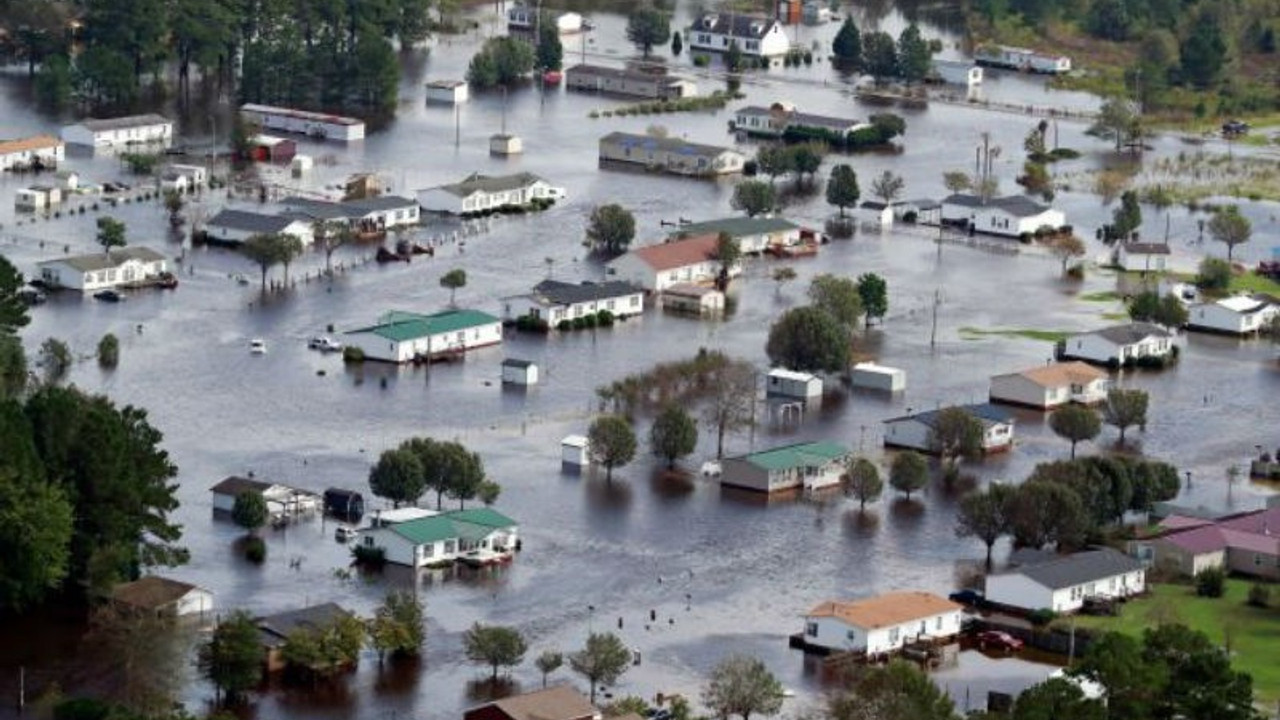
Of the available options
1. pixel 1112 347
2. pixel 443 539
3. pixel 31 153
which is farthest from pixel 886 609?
pixel 31 153

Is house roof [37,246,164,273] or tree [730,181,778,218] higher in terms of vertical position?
tree [730,181,778,218]

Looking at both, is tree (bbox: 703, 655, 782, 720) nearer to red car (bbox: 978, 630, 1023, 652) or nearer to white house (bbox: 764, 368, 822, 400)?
red car (bbox: 978, 630, 1023, 652)

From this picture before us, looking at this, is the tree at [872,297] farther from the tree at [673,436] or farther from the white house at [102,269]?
the white house at [102,269]

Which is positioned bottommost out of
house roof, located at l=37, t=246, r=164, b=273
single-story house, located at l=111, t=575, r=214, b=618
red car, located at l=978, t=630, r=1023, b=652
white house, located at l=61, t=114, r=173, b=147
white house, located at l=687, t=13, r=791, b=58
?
red car, located at l=978, t=630, r=1023, b=652

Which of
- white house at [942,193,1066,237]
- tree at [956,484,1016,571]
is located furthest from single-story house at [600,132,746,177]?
tree at [956,484,1016,571]

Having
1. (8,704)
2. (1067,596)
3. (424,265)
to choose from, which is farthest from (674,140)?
(8,704)

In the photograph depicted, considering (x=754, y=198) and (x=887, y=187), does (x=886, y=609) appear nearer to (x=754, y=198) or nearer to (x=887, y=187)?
(x=754, y=198)

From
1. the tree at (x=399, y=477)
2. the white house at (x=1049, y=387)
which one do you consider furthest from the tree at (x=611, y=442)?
the white house at (x=1049, y=387)
